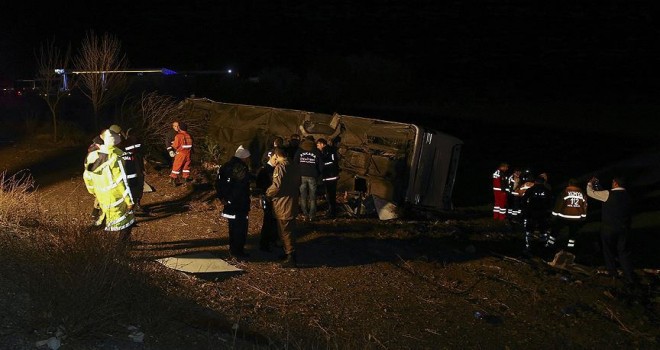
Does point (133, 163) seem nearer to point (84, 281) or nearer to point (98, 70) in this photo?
point (84, 281)

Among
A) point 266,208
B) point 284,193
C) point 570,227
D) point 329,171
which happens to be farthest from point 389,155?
point 284,193

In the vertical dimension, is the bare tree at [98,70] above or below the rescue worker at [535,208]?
above

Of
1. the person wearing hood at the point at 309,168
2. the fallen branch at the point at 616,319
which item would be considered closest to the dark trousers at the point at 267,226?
the person wearing hood at the point at 309,168

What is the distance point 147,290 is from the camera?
21.6 feet

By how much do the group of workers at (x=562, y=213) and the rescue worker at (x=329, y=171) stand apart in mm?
3649

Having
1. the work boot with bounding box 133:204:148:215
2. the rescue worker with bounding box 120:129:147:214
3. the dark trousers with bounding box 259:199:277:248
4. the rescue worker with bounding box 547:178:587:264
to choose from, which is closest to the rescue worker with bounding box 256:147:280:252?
the dark trousers with bounding box 259:199:277:248

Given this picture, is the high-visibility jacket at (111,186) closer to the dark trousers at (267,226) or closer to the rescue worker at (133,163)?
the rescue worker at (133,163)

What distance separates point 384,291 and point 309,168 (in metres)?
3.45

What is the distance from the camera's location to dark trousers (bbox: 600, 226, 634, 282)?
11.7 meters

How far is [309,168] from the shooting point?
1266 centimetres

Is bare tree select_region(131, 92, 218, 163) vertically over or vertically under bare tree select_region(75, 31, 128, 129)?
under

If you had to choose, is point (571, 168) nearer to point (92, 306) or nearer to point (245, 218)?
point (245, 218)

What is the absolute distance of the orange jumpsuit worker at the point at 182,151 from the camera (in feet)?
50.0

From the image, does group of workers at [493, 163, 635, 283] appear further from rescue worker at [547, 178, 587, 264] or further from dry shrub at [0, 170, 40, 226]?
dry shrub at [0, 170, 40, 226]
